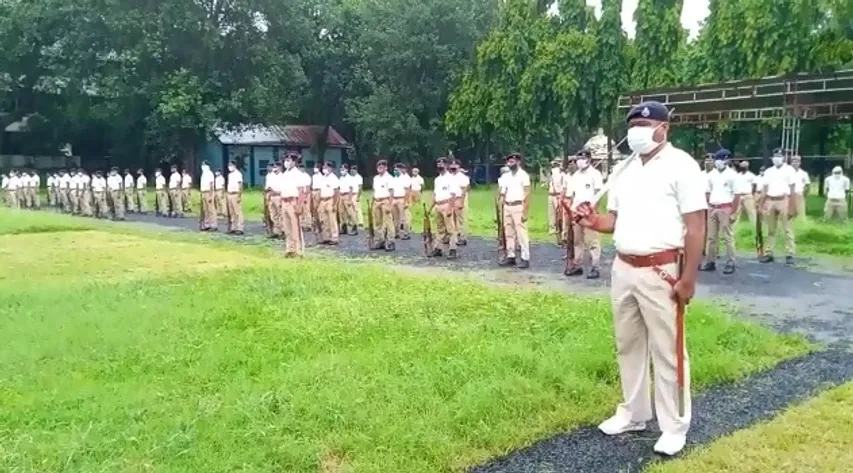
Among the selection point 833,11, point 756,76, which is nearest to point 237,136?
point 756,76

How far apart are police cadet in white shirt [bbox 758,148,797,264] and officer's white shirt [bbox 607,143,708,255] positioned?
427 inches

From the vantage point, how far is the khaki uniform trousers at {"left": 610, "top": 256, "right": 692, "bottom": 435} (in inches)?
211

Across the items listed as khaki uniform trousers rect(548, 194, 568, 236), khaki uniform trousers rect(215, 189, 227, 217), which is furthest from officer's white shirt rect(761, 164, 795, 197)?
khaki uniform trousers rect(215, 189, 227, 217)

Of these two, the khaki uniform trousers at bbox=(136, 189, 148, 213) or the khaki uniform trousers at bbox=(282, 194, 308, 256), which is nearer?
the khaki uniform trousers at bbox=(282, 194, 308, 256)

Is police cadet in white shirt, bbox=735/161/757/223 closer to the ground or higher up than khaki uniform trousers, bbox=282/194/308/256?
higher up

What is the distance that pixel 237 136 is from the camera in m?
47.3

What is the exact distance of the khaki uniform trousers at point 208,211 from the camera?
2378cm

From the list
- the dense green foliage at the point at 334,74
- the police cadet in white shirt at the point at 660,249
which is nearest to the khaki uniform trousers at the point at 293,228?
the police cadet in white shirt at the point at 660,249

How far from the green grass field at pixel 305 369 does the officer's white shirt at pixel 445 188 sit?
569cm

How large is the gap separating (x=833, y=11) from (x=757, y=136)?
16994mm

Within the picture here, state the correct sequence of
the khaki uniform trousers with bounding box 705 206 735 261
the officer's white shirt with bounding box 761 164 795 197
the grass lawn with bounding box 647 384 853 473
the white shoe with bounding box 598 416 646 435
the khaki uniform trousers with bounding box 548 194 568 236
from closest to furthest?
the grass lawn with bounding box 647 384 853 473 → the white shoe with bounding box 598 416 646 435 → the khaki uniform trousers with bounding box 705 206 735 261 → the officer's white shirt with bounding box 761 164 795 197 → the khaki uniform trousers with bounding box 548 194 568 236

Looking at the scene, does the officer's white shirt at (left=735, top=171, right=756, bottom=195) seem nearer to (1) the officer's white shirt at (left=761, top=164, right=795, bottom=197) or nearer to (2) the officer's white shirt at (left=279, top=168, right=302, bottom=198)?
(1) the officer's white shirt at (left=761, top=164, right=795, bottom=197)

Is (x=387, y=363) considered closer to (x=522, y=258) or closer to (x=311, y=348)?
(x=311, y=348)

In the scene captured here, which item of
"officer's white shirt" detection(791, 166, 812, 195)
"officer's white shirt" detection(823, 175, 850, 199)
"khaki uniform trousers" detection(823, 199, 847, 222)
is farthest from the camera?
"khaki uniform trousers" detection(823, 199, 847, 222)
